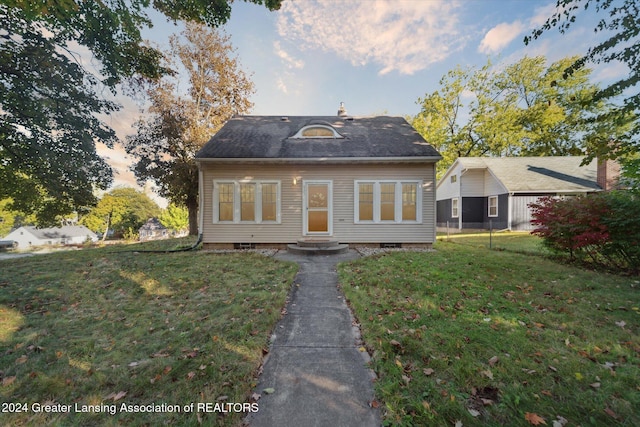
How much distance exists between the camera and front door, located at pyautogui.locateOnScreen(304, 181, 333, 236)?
31.1 ft

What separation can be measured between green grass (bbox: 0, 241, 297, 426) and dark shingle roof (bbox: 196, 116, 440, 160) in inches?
208

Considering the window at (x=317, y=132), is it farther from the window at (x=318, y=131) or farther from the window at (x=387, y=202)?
the window at (x=387, y=202)

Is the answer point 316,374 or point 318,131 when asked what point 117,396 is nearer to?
point 316,374

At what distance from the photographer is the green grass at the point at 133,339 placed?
204 cm

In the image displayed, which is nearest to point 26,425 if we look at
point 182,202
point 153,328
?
point 153,328

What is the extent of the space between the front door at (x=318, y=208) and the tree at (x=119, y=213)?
3810cm

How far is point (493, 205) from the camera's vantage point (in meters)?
17.5

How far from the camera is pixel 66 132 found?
27.3 feet

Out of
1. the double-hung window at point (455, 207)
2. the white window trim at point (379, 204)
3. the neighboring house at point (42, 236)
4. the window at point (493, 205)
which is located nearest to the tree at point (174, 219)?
the neighboring house at point (42, 236)

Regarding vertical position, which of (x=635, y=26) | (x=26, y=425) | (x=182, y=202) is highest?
(x=635, y=26)

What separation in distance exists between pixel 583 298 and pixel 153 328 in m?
6.99

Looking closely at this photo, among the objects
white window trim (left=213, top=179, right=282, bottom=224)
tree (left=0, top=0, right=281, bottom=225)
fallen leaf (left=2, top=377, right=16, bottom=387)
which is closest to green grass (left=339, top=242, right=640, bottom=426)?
fallen leaf (left=2, top=377, right=16, bottom=387)

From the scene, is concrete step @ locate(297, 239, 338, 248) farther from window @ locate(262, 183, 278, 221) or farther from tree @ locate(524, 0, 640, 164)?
tree @ locate(524, 0, 640, 164)

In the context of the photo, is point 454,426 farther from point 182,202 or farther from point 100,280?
point 182,202
